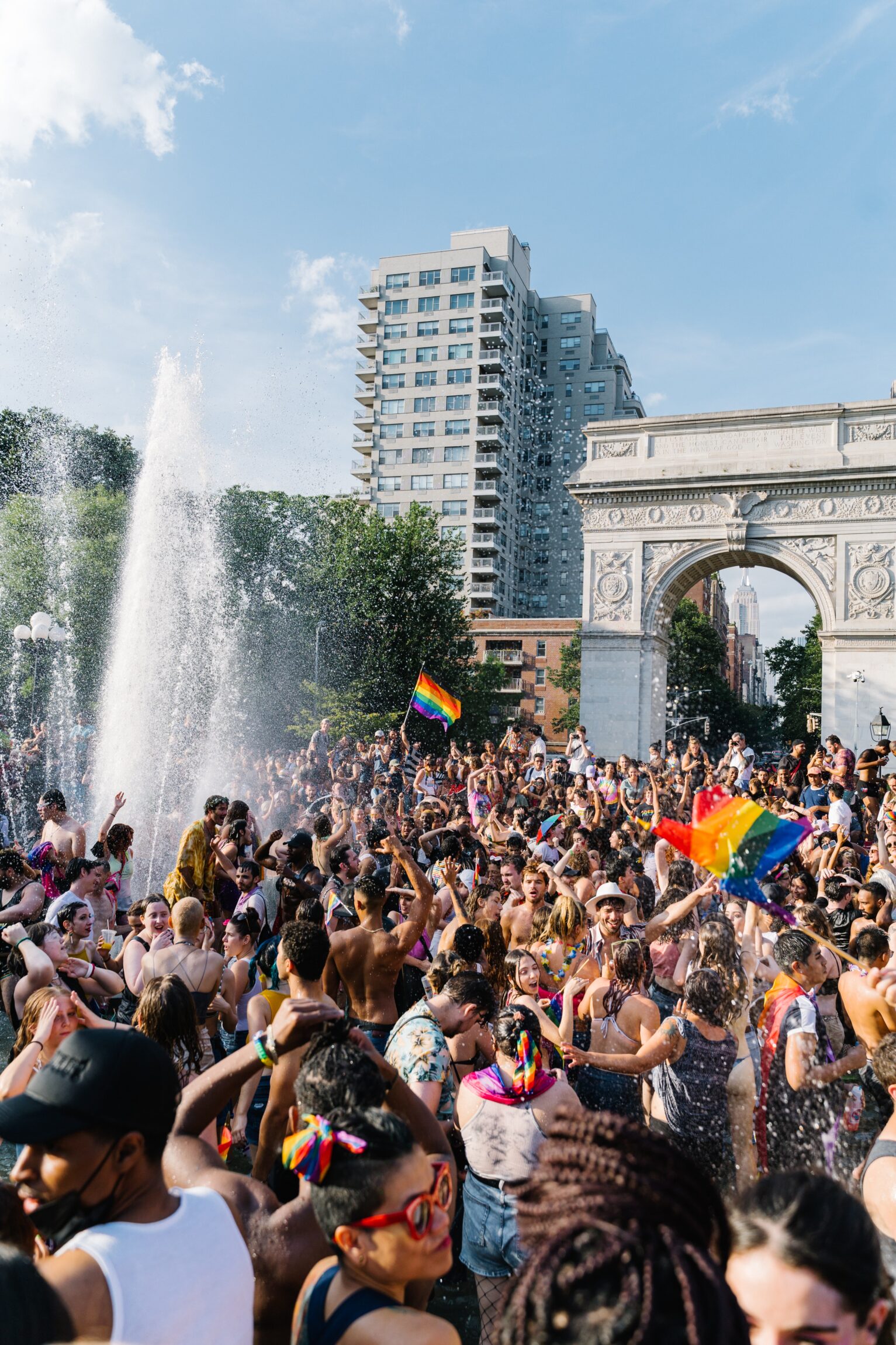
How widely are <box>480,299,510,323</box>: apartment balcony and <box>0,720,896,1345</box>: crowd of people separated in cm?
7304

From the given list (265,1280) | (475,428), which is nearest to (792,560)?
(265,1280)

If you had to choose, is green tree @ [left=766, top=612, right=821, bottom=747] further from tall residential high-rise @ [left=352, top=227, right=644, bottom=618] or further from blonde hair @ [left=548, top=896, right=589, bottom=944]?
blonde hair @ [left=548, top=896, right=589, bottom=944]

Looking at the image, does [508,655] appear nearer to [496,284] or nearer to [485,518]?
[485,518]

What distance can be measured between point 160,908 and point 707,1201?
4.90 metres

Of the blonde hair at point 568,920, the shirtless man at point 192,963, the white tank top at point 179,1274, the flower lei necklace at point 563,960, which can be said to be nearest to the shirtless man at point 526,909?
the flower lei necklace at point 563,960

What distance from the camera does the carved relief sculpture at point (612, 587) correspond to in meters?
30.5

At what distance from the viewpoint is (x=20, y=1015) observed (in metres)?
4.77

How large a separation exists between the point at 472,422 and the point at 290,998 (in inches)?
2989

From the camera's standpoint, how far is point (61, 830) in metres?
8.53

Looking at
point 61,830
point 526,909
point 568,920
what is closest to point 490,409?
point 61,830

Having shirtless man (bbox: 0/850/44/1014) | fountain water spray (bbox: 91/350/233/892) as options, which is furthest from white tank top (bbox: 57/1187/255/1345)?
fountain water spray (bbox: 91/350/233/892)

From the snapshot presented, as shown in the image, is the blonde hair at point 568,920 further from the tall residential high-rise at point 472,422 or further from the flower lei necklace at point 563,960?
the tall residential high-rise at point 472,422

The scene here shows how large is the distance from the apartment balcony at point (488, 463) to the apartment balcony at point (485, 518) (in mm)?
3166

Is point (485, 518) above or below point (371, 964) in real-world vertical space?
above
